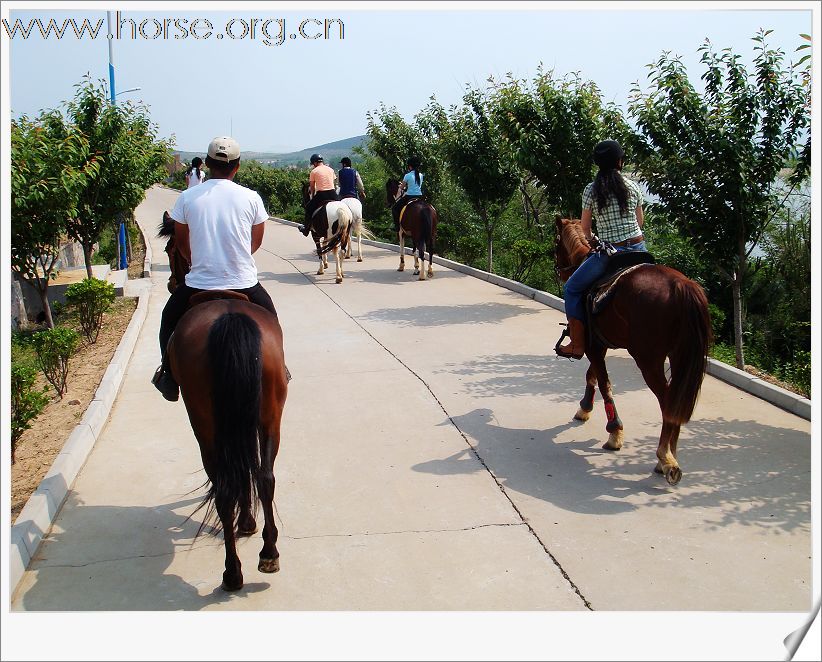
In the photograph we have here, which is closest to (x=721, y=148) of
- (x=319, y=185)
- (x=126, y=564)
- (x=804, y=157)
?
(x=804, y=157)

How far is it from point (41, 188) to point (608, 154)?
24.1 feet

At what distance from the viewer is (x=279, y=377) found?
15.1 ft

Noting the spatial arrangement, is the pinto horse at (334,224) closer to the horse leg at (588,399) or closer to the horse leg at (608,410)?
the horse leg at (588,399)

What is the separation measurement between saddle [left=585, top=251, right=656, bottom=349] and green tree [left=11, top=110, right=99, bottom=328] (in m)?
6.19

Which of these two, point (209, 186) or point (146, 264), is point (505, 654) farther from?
point (146, 264)

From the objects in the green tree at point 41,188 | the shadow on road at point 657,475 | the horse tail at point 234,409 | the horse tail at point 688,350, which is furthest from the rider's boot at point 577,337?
the green tree at point 41,188

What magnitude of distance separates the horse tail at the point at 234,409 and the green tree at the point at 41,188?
540 cm

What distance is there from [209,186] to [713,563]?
392cm

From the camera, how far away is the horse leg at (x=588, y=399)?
7.21 metres

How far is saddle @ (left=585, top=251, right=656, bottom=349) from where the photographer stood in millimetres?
6285

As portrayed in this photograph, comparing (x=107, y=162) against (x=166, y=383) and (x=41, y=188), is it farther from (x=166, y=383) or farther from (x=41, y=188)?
(x=166, y=383)

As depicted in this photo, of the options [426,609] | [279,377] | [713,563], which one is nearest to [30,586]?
[279,377]

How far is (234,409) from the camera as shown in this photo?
14.1ft

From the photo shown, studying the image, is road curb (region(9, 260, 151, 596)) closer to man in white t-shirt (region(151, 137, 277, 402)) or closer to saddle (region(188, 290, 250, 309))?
man in white t-shirt (region(151, 137, 277, 402))
